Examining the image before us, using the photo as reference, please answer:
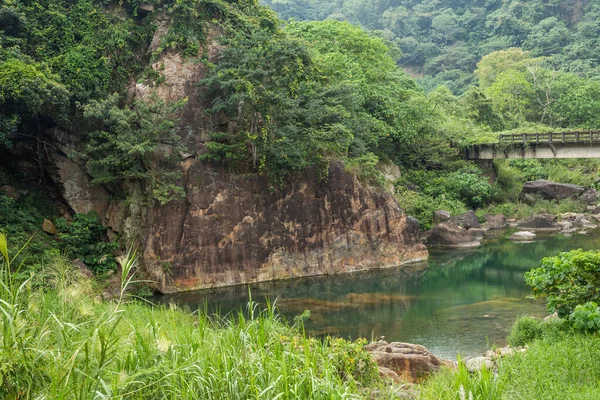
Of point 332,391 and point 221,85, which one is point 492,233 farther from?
point 332,391

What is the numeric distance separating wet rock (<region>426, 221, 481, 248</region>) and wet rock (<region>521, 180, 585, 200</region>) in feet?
31.9

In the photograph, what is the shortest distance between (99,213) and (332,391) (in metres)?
17.5

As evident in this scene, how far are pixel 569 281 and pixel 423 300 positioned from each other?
9544mm

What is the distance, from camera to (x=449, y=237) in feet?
95.2

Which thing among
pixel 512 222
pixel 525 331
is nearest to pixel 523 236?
pixel 512 222

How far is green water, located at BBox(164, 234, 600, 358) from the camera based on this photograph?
603 inches

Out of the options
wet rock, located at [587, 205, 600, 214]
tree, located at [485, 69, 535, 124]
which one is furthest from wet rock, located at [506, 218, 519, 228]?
tree, located at [485, 69, 535, 124]

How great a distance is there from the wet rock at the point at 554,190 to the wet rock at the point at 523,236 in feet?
22.1

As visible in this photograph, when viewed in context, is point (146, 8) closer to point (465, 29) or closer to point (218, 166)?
point (218, 166)

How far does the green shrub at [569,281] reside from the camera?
976 cm

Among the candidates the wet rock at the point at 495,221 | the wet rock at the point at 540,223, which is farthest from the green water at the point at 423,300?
the wet rock at the point at 495,221

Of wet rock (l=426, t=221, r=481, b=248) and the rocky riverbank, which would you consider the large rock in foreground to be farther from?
the rocky riverbank

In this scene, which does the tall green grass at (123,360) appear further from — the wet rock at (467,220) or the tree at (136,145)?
the wet rock at (467,220)

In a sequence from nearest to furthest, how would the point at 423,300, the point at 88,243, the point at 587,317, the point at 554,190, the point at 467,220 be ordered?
the point at 587,317, the point at 423,300, the point at 88,243, the point at 467,220, the point at 554,190
